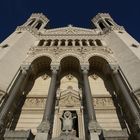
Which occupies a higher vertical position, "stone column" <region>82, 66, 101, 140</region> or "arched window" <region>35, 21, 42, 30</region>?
"arched window" <region>35, 21, 42, 30</region>

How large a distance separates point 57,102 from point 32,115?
1.72 m

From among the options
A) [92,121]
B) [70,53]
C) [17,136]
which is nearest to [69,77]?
[70,53]

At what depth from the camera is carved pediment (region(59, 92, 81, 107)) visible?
1298 cm

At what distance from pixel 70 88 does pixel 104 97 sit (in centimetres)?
234

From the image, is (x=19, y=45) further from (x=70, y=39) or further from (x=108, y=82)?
(x=108, y=82)

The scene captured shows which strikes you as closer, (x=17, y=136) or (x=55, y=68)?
(x=17, y=136)

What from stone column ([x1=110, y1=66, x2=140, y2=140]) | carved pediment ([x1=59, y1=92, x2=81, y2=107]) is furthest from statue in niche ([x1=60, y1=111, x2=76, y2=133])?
carved pediment ([x1=59, y1=92, x2=81, y2=107])

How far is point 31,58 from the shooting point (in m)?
15.0

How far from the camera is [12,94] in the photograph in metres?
11.4

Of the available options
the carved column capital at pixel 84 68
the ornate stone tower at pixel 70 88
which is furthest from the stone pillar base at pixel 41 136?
the carved column capital at pixel 84 68

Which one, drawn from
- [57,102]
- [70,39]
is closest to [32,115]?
[57,102]

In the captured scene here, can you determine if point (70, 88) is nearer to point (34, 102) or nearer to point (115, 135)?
point (34, 102)

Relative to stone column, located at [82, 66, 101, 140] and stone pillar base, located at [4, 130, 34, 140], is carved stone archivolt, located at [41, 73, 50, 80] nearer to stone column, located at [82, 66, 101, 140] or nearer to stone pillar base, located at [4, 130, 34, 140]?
stone column, located at [82, 66, 101, 140]

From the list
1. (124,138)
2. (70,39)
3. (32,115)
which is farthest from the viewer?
(70,39)
